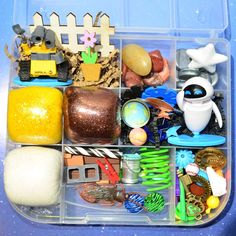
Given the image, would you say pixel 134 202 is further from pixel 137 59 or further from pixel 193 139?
pixel 137 59

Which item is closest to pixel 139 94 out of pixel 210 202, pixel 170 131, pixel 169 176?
pixel 170 131

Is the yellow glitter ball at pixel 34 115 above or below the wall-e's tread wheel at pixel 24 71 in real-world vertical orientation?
below

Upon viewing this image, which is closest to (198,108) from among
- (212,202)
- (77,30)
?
(212,202)

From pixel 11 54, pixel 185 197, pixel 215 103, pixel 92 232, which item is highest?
pixel 11 54

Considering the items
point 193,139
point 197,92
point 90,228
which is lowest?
point 90,228

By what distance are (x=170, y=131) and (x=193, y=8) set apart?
15.4 inches

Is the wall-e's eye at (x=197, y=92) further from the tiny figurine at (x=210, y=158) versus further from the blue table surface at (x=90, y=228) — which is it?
the blue table surface at (x=90, y=228)

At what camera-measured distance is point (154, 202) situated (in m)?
1.12

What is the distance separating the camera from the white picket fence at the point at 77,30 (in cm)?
109

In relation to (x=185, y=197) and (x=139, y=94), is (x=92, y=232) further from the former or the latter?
(x=139, y=94)

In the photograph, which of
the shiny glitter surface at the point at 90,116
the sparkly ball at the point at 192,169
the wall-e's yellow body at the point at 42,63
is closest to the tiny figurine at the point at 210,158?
the sparkly ball at the point at 192,169

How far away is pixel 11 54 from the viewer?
1143 millimetres

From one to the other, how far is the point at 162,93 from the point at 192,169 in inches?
8.6

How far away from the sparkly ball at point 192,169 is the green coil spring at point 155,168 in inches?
2.0
